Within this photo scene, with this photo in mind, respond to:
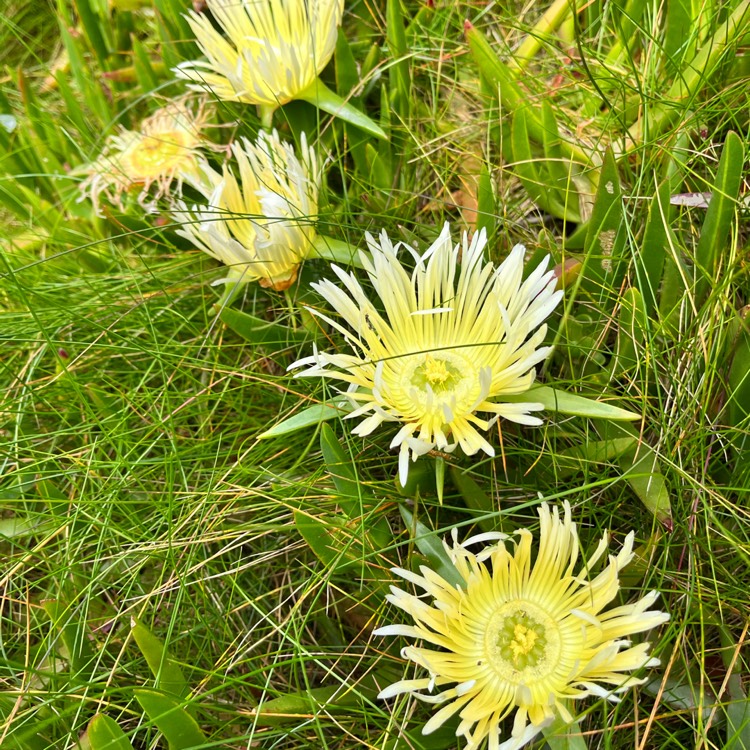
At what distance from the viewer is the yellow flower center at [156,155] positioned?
1571 mm

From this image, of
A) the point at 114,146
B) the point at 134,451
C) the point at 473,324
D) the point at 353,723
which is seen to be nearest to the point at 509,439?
the point at 473,324

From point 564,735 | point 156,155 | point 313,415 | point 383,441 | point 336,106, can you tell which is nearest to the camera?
point 564,735

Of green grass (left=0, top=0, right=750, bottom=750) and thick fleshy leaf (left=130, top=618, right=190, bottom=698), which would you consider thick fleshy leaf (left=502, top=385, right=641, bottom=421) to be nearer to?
green grass (left=0, top=0, right=750, bottom=750)

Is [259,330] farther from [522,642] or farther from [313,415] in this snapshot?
[522,642]

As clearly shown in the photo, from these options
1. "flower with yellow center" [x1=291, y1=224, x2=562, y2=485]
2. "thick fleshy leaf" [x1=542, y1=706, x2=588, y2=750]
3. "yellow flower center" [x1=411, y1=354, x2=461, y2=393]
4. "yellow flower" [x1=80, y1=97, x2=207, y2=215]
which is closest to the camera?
"thick fleshy leaf" [x1=542, y1=706, x2=588, y2=750]

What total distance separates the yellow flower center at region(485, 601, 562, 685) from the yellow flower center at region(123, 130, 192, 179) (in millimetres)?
1036

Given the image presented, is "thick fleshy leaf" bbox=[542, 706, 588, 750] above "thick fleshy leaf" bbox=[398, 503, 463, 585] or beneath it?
beneath

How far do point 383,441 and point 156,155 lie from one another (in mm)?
818

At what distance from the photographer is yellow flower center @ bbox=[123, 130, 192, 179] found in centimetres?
157

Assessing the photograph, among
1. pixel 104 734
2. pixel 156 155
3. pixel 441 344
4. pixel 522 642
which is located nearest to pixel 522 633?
pixel 522 642

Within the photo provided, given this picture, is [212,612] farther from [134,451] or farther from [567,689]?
[567,689]

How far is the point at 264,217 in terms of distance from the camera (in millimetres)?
1140

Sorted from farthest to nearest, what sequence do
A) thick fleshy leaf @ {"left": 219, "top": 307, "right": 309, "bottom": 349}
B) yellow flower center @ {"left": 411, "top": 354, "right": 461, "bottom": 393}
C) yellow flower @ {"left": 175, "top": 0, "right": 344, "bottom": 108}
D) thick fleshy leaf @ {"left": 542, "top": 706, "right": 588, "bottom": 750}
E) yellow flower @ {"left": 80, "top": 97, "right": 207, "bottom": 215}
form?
yellow flower @ {"left": 80, "top": 97, "right": 207, "bottom": 215} < yellow flower @ {"left": 175, "top": 0, "right": 344, "bottom": 108} < thick fleshy leaf @ {"left": 219, "top": 307, "right": 309, "bottom": 349} < yellow flower center @ {"left": 411, "top": 354, "right": 461, "bottom": 393} < thick fleshy leaf @ {"left": 542, "top": 706, "right": 588, "bottom": 750}

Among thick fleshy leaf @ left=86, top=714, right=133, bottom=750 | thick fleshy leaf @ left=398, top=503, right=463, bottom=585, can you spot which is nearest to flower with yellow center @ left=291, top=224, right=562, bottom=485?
thick fleshy leaf @ left=398, top=503, right=463, bottom=585
